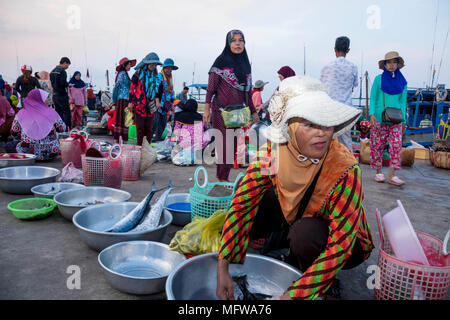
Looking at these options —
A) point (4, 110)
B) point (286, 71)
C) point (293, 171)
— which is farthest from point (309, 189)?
point (4, 110)

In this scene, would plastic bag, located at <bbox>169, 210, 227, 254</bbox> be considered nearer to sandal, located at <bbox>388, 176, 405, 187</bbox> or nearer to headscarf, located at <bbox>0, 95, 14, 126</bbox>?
sandal, located at <bbox>388, 176, 405, 187</bbox>

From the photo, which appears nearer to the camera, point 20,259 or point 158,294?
point 158,294

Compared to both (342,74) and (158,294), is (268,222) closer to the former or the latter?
(158,294)

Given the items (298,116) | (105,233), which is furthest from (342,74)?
(105,233)

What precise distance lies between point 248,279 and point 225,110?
2.14 metres

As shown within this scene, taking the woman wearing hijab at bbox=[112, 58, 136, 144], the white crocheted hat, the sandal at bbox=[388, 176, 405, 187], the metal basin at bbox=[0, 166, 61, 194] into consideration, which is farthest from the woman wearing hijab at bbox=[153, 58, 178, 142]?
the white crocheted hat

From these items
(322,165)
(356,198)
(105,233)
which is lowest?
(105,233)

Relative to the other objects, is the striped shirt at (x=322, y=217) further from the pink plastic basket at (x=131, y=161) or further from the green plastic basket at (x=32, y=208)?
the pink plastic basket at (x=131, y=161)

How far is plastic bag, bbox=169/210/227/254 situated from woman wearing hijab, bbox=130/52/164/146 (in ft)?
8.93

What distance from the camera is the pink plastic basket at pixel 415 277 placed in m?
1.33

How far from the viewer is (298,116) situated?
1.18 m

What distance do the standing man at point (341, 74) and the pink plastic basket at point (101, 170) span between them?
9.19 feet

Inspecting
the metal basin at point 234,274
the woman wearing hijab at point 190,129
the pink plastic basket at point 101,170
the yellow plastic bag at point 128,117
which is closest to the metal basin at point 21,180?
the pink plastic basket at point 101,170

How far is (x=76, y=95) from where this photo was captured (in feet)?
27.4
